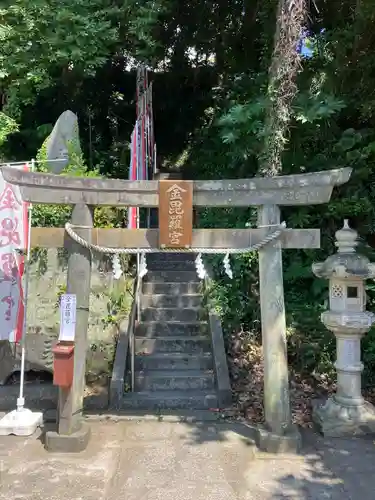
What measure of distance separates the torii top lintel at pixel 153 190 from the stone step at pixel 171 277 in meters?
3.94

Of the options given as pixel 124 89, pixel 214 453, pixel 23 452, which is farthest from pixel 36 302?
pixel 124 89

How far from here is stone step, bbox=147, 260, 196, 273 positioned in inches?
365

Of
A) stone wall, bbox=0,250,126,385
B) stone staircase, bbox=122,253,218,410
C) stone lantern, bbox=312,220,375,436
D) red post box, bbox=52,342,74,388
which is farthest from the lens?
stone wall, bbox=0,250,126,385

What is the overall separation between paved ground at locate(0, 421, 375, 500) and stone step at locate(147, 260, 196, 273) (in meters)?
4.40

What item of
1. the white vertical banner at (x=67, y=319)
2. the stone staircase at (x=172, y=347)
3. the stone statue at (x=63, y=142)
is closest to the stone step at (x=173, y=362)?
the stone staircase at (x=172, y=347)

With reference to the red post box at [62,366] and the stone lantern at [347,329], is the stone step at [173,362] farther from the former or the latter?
the red post box at [62,366]

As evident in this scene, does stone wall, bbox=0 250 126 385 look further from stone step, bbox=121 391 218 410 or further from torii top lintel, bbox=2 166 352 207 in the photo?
torii top lintel, bbox=2 166 352 207

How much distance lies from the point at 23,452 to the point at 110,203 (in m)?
2.90

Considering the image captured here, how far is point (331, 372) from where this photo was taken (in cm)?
661

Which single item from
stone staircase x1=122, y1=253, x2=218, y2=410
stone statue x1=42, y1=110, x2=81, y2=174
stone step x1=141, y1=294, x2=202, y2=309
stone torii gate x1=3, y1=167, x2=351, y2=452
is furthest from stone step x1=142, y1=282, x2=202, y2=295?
stone torii gate x1=3, y1=167, x2=351, y2=452

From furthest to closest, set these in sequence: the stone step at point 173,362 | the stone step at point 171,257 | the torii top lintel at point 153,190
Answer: the stone step at point 171,257 < the stone step at point 173,362 < the torii top lintel at point 153,190

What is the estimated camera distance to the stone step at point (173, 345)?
23.4 feet

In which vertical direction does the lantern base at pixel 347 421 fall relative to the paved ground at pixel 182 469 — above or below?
above

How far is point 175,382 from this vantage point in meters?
6.45
